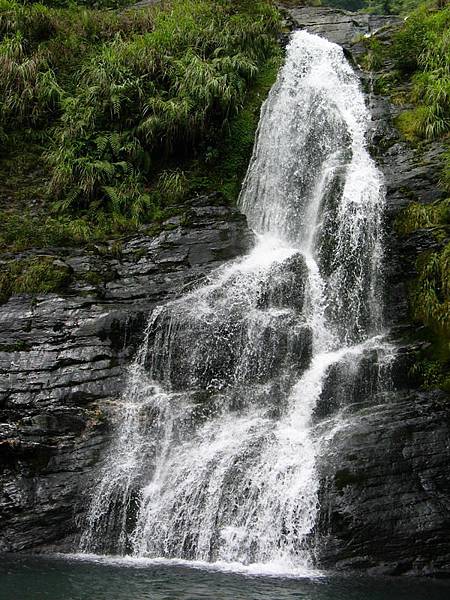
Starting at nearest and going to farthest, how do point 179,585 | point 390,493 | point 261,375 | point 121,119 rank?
point 179,585, point 390,493, point 261,375, point 121,119

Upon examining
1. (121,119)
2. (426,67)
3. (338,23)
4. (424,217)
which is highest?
(338,23)

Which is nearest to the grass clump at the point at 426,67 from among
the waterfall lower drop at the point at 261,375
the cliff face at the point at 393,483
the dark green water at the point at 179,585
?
the waterfall lower drop at the point at 261,375

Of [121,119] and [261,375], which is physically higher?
[121,119]

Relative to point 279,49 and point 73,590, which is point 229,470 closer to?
point 73,590

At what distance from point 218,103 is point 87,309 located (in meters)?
8.20

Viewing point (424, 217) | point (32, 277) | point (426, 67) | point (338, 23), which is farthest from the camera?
point (338, 23)

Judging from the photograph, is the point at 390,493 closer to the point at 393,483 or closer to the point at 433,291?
the point at 393,483

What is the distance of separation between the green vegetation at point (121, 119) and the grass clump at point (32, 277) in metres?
1.35

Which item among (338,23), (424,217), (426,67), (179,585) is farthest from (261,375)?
(338,23)

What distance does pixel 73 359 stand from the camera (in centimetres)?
1269

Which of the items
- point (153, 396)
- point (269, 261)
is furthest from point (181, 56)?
point (153, 396)

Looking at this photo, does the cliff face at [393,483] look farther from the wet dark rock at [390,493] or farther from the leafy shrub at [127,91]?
the leafy shrub at [127,91]

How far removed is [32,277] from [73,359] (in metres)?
2.65

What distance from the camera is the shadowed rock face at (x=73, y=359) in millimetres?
11141
